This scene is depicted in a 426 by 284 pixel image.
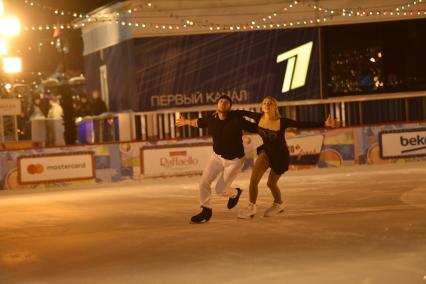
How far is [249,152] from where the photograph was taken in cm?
1731

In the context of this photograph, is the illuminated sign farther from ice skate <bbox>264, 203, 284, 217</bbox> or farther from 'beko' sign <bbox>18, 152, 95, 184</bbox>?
ice skate <bbox>264, 203, 284, 217</bbox>

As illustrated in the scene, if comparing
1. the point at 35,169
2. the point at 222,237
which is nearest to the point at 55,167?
the point at 35,169

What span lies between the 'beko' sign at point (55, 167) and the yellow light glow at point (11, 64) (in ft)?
17.5

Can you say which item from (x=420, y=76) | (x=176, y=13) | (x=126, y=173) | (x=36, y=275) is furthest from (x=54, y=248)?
(x=420, y=76)

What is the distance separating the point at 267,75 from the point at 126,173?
17.6 ft

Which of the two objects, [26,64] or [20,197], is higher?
[26,64]

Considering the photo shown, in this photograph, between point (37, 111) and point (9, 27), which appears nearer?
point (9, 27)

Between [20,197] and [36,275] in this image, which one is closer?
[36,275]

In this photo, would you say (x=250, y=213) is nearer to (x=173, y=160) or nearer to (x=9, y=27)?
(x=173, y=160)

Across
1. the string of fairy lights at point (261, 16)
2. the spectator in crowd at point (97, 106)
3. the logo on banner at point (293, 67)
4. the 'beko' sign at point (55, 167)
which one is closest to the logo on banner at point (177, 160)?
the 'beko' sign at point (55, 167)

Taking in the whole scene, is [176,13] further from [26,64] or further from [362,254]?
[26,64]

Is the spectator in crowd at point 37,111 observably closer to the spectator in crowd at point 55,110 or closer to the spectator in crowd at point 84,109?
the spectator in crowd at point 55,110

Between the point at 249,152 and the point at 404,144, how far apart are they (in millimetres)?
3139

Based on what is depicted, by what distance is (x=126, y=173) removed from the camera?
55.6 ft
